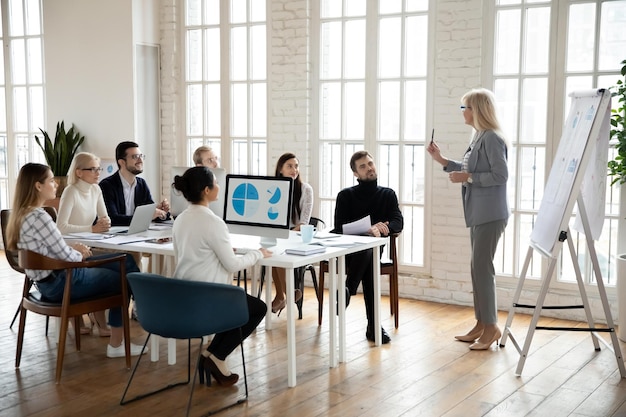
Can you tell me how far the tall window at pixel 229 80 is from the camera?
7.70 meters

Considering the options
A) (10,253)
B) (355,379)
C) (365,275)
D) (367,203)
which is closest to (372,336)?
(365,275)

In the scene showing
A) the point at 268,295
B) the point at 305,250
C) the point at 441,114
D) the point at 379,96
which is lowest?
the point at 268,295

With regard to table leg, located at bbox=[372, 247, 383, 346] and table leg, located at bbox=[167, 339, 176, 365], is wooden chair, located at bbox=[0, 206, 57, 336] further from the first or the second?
table leg, located at bbox=[372, 247, 383, 346]

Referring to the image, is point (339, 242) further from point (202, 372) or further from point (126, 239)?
point (126, 239)

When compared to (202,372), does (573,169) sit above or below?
above

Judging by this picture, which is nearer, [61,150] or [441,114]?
[441,114]

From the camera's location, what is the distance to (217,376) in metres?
4.63

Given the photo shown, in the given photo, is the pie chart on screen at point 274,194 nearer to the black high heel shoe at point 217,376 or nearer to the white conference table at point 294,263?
the white conference table at point 294,263

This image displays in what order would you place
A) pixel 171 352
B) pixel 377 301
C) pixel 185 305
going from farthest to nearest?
pixel 377 301 < pixel 171 352 < pixel 185 305

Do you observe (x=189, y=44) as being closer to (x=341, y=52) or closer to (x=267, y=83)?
(x=267, y=83)

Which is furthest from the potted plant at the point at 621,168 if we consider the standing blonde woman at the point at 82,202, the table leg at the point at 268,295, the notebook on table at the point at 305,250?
the standing blonde woman at the point at 82,202

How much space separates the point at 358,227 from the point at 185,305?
76.7 inches

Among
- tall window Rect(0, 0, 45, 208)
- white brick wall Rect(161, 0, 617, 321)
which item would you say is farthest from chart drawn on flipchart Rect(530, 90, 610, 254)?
tall window Rect(0, 0, 45, 208)

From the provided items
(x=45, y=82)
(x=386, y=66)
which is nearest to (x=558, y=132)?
(x=386, y=66)
